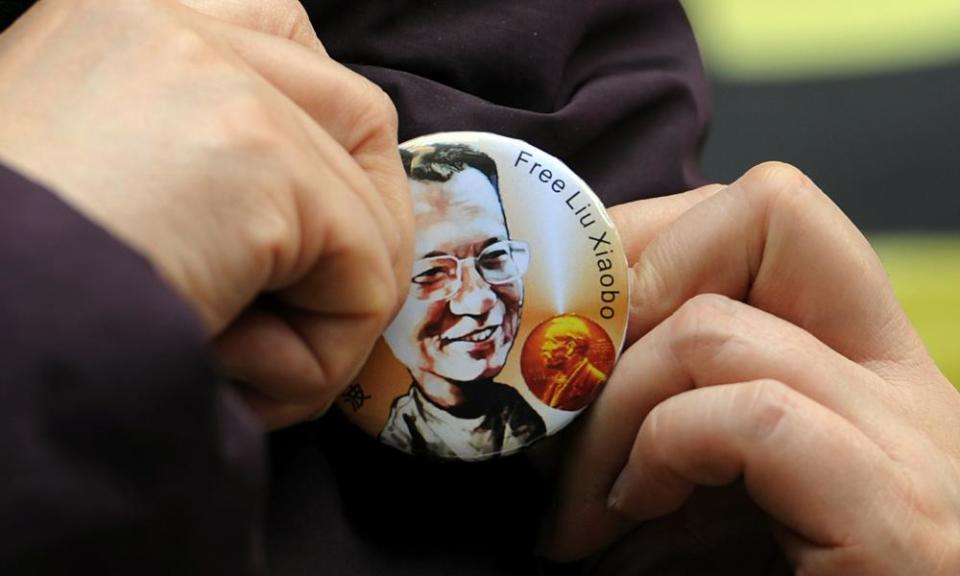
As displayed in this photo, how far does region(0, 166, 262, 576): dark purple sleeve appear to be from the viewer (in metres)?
0.36

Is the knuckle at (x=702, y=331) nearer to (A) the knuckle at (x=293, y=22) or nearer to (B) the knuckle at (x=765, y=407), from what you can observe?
(B) the knuckle at (x=765, y=407)

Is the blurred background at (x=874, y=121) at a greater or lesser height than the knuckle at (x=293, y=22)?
lesser

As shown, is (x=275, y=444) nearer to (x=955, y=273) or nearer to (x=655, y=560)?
(x=655, y=560)

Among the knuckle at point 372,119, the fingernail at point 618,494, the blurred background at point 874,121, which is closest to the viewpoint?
the knuckle at point 372,119

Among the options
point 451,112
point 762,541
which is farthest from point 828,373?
point 451,112

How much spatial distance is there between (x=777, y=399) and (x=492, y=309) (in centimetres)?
16

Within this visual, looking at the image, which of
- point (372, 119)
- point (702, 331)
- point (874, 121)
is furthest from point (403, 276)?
point (874, 121)

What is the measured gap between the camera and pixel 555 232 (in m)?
0.66

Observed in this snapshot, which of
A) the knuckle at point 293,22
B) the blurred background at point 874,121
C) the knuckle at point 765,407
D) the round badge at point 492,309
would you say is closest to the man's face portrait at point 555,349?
the round badge at point 492,309

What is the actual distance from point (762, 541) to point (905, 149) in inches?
44.6

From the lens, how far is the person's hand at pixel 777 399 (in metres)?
0.61

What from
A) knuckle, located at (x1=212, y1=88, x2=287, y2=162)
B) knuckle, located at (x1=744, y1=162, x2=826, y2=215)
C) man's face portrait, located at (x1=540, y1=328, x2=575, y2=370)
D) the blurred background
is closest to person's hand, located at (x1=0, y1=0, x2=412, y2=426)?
knuckle, located at (x1=212, y1=88, x2=287, y2=162)

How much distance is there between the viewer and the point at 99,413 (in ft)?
1.20

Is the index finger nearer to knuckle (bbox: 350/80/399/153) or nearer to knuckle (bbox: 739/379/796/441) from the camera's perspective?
knuckle (bbox: 739/379/796/441)
